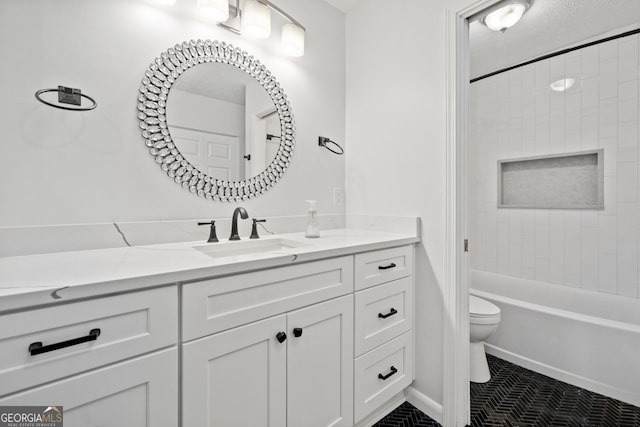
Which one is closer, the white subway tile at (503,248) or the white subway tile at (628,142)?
the white subway tile at (628,142)

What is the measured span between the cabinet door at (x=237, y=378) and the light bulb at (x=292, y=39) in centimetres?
149

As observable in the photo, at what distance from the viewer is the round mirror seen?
4.34 feet

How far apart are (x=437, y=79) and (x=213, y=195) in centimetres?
132

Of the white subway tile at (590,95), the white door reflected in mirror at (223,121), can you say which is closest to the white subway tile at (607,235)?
the white subway tile at (590,95)

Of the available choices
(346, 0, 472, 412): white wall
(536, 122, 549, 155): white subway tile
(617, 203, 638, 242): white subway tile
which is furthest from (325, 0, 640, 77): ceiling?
(617, 203, 638, 242): white subway tile

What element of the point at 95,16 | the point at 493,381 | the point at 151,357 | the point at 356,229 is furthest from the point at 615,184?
the point at 95,16

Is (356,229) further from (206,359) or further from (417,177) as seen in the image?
(206,359)

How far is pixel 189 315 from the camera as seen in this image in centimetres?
84

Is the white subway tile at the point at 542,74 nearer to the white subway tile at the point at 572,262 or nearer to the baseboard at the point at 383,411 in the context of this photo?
the white subway tile at the point at 572,262

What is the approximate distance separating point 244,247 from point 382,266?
0.69m

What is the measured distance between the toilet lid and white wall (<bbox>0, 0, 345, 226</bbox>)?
5.60ft

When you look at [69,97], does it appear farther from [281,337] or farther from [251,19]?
[281,337]

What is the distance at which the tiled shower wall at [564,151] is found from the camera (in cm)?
209

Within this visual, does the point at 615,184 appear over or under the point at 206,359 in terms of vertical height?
over
